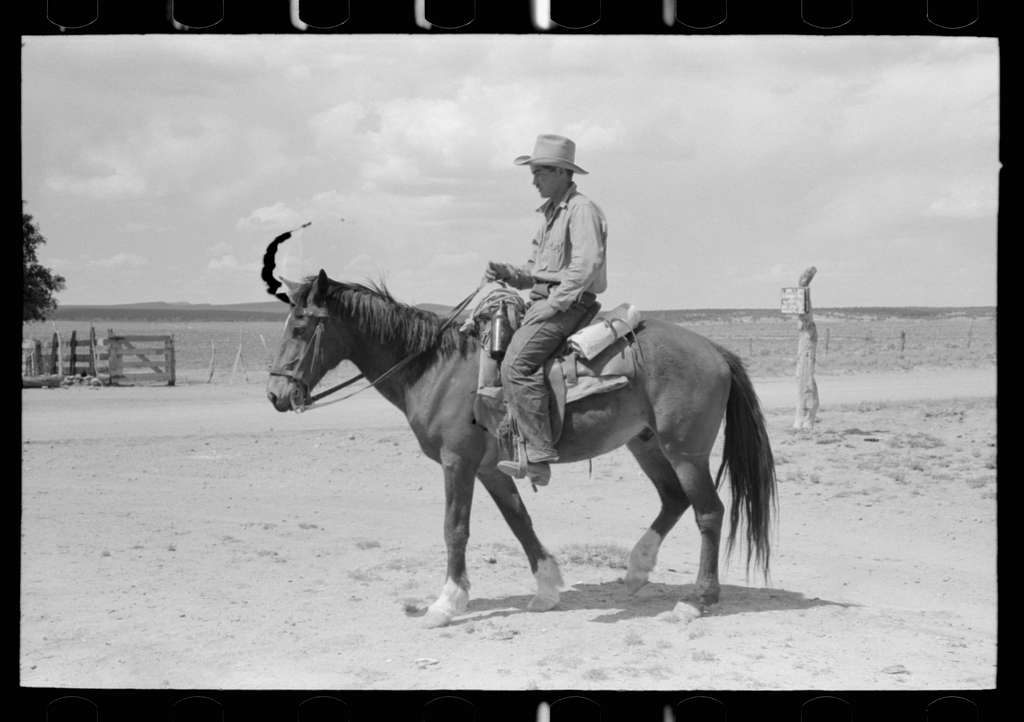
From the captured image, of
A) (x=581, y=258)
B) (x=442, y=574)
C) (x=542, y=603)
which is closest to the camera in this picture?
(x=581, y=258)

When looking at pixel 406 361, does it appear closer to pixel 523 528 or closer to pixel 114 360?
pixel 523 528

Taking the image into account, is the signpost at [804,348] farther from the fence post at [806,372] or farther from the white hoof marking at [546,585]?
the white hoof marking at [546,585]

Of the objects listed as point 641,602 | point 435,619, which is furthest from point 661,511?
point 435,619

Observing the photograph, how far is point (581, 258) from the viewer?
21.9 ft

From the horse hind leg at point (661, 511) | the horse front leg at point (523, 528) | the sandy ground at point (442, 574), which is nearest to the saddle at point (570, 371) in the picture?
the horse front leg at point (523, 528)

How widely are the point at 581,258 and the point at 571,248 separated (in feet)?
0.70

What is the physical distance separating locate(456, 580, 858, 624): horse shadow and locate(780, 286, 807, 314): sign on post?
9040 millimetres

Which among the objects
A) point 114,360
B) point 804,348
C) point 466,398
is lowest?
point 466,398

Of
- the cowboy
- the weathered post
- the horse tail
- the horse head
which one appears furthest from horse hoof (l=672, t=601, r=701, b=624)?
the weathered post

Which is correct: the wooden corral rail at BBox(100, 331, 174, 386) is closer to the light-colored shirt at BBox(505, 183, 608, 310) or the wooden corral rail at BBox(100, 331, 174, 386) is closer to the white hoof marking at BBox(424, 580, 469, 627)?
the white hoof marking at BBox(424, 580, 469, 627)

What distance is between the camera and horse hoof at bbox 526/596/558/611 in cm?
721

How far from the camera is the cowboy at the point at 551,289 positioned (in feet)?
22.0

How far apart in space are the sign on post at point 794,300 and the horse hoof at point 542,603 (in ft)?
32.9

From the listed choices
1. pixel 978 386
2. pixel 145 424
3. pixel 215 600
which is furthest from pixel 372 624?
pixel 978 386
